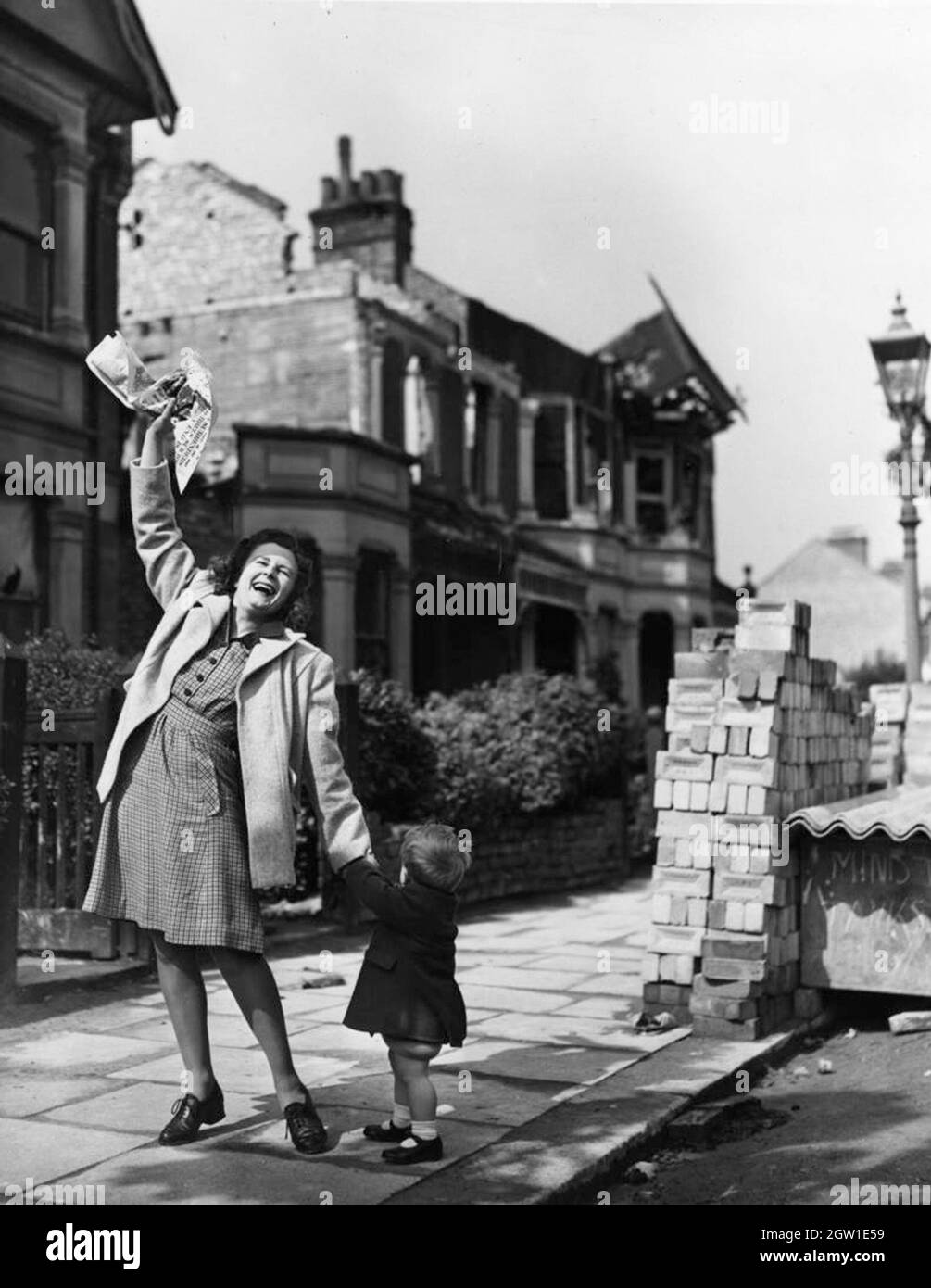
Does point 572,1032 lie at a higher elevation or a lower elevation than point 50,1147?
lower

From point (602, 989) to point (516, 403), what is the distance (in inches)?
658

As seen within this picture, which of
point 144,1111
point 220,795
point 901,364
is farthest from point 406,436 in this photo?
point 220,795

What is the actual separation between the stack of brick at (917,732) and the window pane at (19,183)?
26.5 ft

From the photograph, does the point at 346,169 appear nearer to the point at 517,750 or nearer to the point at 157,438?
the point at 517,750

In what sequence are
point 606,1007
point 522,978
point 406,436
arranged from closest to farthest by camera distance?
point 606,1007
point 522,978
point 406,436

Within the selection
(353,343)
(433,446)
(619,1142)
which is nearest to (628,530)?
(433,446)

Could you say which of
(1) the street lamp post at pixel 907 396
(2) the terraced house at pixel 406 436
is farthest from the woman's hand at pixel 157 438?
(2) the terraced house at pixel 406 436

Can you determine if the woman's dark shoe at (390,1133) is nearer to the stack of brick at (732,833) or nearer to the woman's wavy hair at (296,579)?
the woman's wavy hair at (296,579)

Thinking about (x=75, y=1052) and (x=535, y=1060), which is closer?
(x=75, y=1052)

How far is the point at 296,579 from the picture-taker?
4.46 metres

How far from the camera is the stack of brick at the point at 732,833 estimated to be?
250 inches

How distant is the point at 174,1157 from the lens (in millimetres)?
4141

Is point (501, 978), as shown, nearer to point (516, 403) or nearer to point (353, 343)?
point (353, 343)

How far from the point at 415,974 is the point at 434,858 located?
35 centimetres
